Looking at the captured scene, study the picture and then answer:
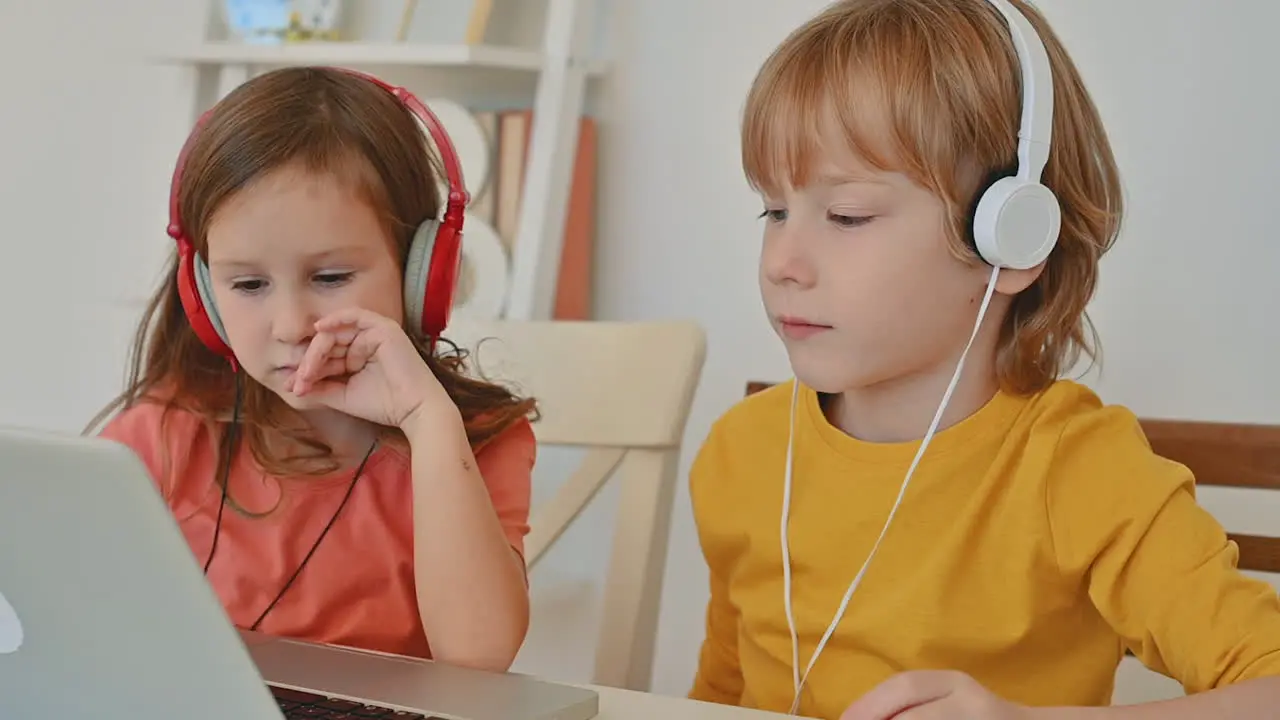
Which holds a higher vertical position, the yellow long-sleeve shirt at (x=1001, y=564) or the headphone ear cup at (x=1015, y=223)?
the headphone ear cup at (x=1015, y=223)

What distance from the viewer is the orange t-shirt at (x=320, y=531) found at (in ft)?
3.81

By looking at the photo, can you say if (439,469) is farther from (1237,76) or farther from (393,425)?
(1237,76)

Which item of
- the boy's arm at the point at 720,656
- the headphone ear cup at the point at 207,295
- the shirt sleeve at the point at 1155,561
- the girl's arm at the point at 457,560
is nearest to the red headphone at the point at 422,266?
the headphone ear cup at the point at 207,295

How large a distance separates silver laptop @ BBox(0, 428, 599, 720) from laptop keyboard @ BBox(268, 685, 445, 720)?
0.12m

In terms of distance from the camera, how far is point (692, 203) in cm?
199

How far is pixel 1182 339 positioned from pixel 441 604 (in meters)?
0.95

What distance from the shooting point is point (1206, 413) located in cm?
160

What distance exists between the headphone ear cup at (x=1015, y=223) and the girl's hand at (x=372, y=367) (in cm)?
40

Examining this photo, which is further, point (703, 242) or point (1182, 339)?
point (703, 242)

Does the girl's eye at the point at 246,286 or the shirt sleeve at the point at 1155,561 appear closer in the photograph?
the shirt sleeve at the point at 1155,561

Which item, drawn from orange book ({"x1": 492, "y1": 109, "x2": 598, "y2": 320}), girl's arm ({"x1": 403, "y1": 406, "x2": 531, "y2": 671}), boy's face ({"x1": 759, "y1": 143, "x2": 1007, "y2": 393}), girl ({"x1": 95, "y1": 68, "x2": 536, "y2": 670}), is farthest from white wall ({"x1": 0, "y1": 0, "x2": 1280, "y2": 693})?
girl's arm ({"x1": 403, "y1": 406, "x2": 531, "y2": 671})

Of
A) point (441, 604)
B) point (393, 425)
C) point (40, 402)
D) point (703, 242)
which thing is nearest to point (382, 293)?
point (393, 425)

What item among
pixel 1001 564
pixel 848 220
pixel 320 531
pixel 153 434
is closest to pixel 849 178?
pixel 848 220

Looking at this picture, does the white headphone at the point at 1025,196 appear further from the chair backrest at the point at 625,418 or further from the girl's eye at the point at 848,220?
the chair backrest at the point at 625,418
